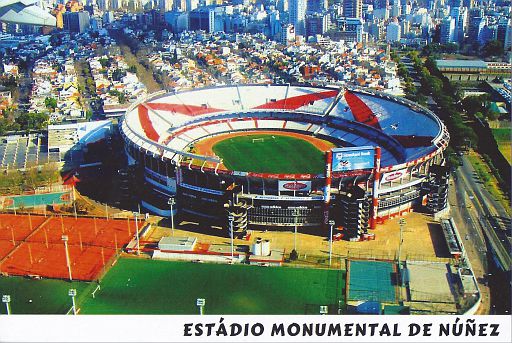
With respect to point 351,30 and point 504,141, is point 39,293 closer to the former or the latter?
point 504,141

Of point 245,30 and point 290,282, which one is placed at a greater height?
point 245,30

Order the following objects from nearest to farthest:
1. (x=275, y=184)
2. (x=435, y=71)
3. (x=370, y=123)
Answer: (x=275, y=184)
(x=370, y=123)
(x=435, y=71)

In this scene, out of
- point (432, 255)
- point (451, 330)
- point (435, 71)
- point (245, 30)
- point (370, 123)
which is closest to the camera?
point (451, 330)

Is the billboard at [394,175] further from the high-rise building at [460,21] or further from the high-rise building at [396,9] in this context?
the high-rise building at [396,9]

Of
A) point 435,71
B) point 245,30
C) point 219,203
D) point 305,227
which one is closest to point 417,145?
point 305,227

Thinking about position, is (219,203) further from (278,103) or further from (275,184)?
(278,103)

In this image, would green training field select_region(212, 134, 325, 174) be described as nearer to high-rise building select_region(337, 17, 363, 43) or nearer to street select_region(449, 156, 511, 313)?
street select_region(449, 156, 511, 313)

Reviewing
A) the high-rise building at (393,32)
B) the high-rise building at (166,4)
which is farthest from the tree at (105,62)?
the high-rise building at (166,4)
